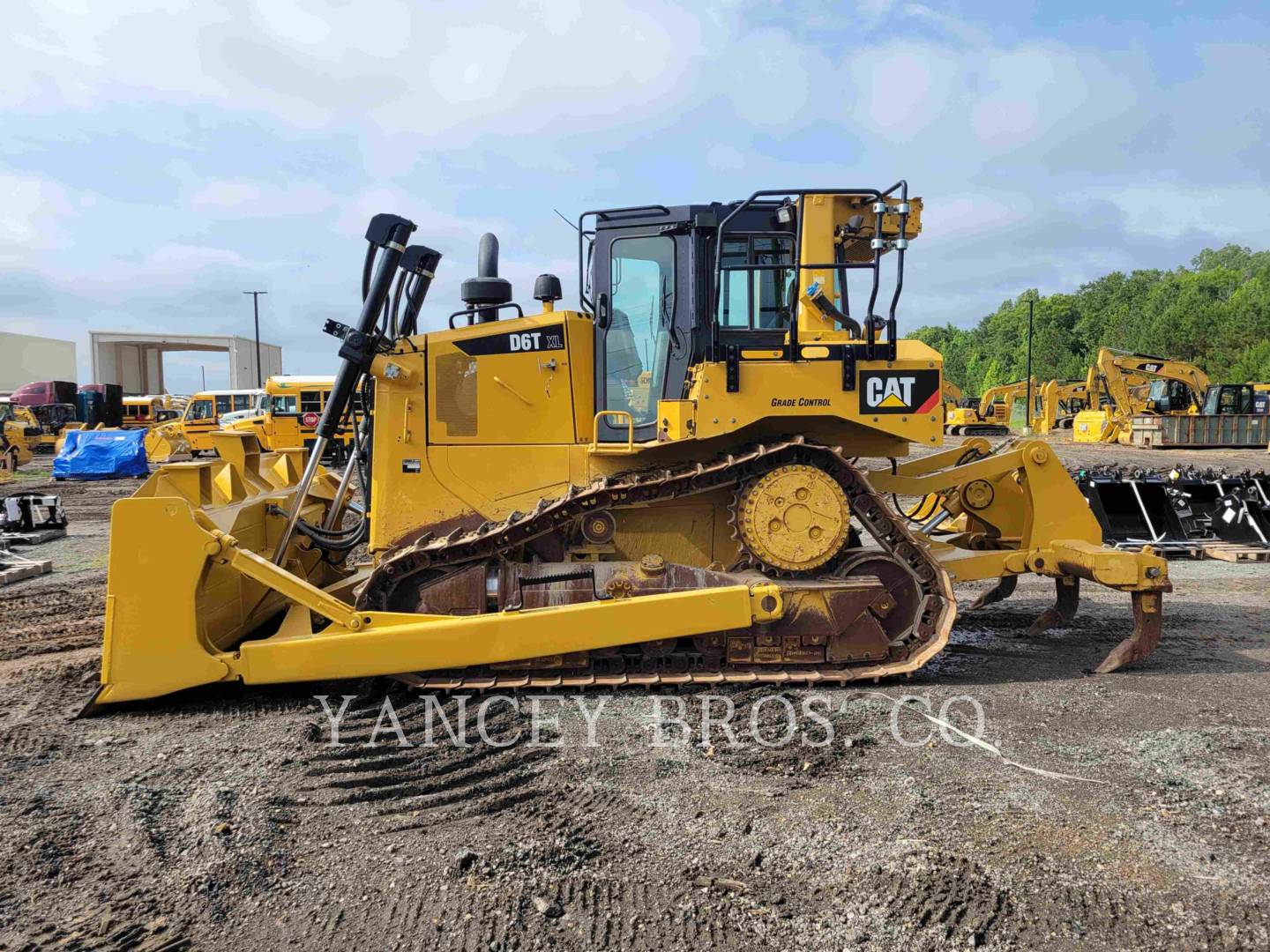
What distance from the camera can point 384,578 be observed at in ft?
16.8

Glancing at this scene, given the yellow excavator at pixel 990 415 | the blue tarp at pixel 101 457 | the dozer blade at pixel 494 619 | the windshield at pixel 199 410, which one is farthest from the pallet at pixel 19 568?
the yellow excavator at pixel 990 415

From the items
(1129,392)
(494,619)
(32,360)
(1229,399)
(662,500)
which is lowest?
(494,619)

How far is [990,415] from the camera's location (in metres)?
40.8

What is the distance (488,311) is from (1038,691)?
4446 mm

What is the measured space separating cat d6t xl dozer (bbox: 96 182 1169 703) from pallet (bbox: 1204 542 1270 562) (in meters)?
5.26

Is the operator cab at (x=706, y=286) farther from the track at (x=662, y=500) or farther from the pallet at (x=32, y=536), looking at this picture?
the pallet at (x=32, y=536)

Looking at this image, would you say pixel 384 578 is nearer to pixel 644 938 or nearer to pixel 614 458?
pixel 614 458

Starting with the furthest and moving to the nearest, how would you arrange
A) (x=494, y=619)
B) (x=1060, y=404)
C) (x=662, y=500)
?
(x=1060, y=404) → (x=662, y=500) → (x=494, y=619)

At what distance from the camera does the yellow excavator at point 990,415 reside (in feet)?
129

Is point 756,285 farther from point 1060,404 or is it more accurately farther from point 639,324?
point 1060,404

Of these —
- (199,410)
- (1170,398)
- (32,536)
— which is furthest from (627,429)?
(1170,398)

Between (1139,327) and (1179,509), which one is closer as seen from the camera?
(1179,509)

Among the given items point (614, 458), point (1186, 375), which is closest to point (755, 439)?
point (614, 458)

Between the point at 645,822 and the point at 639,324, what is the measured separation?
10.5ft
